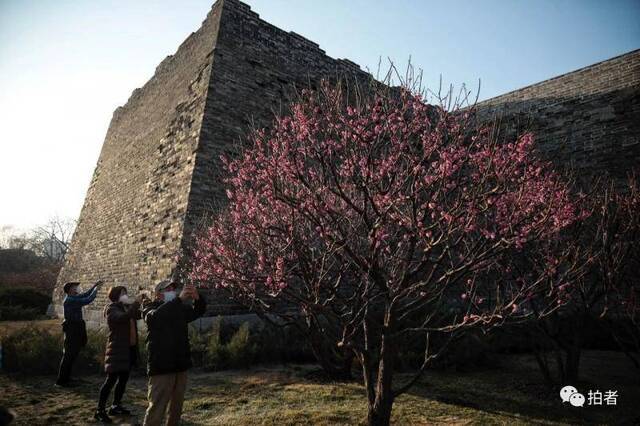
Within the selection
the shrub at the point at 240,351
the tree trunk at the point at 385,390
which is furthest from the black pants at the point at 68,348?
the tree trunk at the point at 385,390

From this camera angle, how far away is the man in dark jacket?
341 centimetres

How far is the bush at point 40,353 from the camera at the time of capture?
6211 mm

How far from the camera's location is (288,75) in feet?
36.9

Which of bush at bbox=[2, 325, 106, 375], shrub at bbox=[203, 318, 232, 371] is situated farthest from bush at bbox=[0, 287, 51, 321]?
shrub at bbox=[203, 318, 232, 371]

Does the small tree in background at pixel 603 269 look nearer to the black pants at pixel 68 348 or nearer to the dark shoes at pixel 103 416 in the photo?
the dark shoes at pixel 103 416

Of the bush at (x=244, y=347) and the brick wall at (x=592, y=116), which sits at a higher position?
the brick wall at (x=592, y=116)

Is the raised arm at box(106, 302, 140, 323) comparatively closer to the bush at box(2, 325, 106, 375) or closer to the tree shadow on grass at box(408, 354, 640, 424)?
the bush at box(2, 325, 106, 375)

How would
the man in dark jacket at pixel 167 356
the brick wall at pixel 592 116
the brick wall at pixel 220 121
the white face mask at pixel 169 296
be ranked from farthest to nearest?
the brick wall at pixel 592 116 < the brick wall at pixel 220 121 < the white face mask at pixel 169 296 < the man in dark jacket at pixel 167 356

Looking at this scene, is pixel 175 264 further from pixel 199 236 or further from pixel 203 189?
pixel 203 189

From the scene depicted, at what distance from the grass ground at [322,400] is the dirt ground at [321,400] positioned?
12 millimetres

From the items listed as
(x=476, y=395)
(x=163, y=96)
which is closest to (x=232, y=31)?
Answer: (x=163, y=96)

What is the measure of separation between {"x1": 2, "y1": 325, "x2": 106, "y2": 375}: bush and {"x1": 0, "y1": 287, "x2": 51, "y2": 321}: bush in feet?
28.3

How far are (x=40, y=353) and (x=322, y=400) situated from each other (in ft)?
17.1

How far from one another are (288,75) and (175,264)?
6691 millimetres
